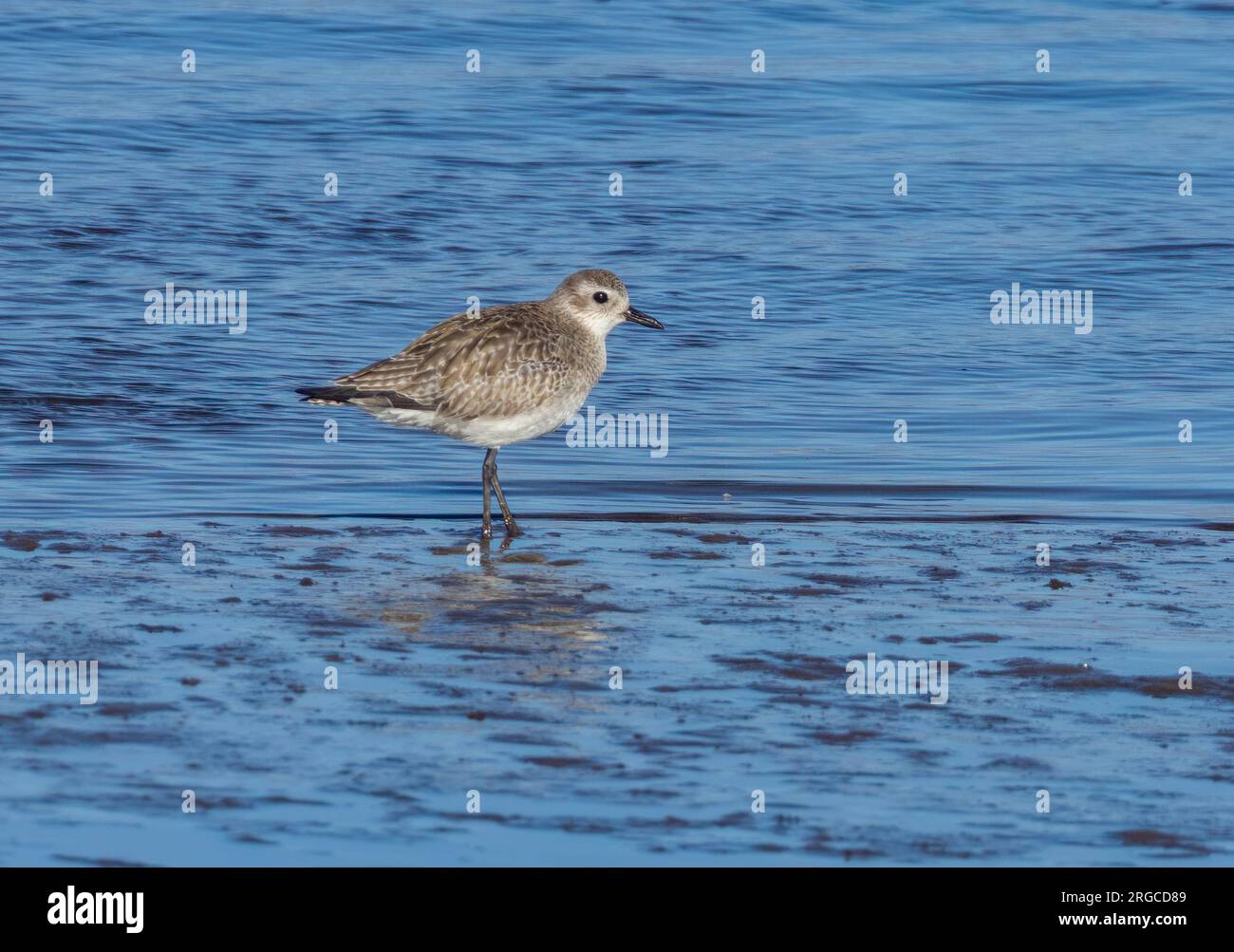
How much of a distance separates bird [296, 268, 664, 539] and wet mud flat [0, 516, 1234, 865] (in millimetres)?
618

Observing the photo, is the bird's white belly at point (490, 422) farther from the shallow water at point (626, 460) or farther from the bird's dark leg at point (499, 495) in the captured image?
the shallow water at point (626, 460)

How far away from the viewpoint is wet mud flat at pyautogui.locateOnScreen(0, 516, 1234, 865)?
5.82 metres

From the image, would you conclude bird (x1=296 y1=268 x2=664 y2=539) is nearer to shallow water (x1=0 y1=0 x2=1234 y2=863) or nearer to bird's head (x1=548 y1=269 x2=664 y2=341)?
bird's head (x1=548 y1=269 x2=664 y2=341)

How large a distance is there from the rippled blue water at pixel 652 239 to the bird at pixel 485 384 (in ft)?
2.26

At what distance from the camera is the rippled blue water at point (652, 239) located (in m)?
11.7

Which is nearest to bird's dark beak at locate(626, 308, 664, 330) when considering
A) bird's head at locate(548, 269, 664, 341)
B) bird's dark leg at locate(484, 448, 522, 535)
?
bird's head at locate(548, 269, 664, 341)

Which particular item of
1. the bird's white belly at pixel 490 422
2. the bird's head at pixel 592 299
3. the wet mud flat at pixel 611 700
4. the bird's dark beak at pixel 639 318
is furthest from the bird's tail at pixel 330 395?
the bird's dark beak at pixel 639 318

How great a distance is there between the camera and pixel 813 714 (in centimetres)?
698

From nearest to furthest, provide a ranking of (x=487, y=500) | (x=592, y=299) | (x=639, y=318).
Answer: (x=487, y=500), (x=592, y=299), (x=639, y=318)

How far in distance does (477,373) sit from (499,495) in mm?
672

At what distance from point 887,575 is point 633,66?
717 inches

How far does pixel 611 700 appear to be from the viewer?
711cm

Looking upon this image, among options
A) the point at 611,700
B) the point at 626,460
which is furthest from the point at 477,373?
the point at 611,700

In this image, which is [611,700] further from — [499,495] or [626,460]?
[626,460]
